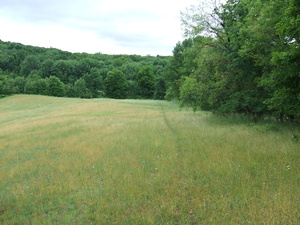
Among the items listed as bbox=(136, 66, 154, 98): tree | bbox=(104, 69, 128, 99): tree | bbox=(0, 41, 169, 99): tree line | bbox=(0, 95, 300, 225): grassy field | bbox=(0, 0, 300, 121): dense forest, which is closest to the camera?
bbox=(0, 95, 300, 225): grassy field

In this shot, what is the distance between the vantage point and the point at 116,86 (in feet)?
283

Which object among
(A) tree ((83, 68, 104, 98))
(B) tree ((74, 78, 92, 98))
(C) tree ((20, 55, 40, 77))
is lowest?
(B) tree ((74, 78, 92, 98))

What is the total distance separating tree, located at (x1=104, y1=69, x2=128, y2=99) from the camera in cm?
8625

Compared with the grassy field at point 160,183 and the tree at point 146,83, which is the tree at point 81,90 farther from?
the grassy field at point 160,183

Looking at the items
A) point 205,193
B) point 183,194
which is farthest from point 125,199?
point 205,193

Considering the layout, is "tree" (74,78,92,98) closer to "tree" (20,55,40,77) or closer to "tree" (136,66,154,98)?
"tree" (136,66,154,98)

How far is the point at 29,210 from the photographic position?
518cm

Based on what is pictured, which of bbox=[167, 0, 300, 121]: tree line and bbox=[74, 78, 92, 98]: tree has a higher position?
bbox=[167, 0, 300, 121]: tree line

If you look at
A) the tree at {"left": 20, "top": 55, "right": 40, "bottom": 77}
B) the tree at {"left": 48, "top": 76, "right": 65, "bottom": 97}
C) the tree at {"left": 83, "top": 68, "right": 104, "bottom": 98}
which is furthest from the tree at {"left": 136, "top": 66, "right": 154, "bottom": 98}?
the tree at {"left": 20, "top": 55, "right": 40, "bottom": 77}

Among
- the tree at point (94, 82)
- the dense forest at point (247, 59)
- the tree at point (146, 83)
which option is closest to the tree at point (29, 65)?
the tree at point (94, 82)

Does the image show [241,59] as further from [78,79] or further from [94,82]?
[78,79]

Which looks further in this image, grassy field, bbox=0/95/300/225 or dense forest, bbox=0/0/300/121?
dense forest, bbox=0/0/300/121

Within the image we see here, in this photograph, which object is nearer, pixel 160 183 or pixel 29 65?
pixel 160 183

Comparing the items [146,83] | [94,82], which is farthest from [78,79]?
[146,83]
